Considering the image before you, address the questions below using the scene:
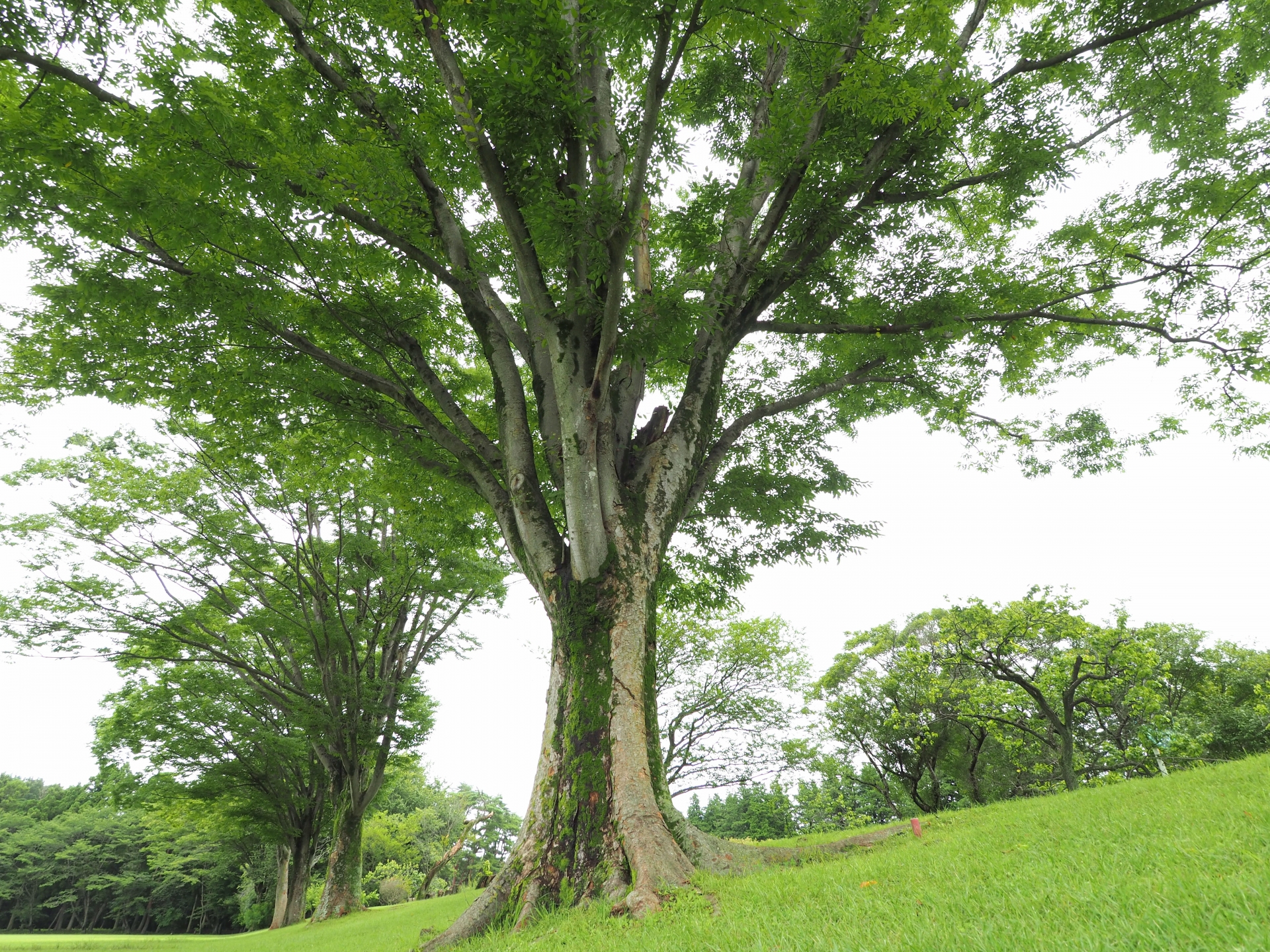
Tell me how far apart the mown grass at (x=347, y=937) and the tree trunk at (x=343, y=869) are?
38 centimetres

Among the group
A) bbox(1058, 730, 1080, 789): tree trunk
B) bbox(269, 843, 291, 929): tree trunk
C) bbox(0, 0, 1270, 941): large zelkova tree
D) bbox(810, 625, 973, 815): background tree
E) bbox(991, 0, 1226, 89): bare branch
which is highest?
bbox(991, 0, 1226, 89): bare branch

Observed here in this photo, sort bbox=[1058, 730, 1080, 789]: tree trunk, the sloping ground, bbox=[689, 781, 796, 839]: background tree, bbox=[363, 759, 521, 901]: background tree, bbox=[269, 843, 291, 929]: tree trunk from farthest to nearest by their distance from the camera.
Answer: bbox=[363, 759, 521, 901]: background tree < bbox=[689, 781, 796, 839]: background tree < bbox=[269, 843, 291, 929]: tree trunk < bbox=[1058, 730, 1080, 789]: tree trunk < the sloping ground

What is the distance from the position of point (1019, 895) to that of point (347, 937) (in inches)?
378

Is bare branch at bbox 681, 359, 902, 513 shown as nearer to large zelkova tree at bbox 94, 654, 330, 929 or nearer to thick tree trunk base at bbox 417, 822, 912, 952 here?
thick tree trunk base at bbox 417, 822, 912, 952

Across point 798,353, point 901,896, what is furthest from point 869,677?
point 901,896

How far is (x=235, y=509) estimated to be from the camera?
12617 millimetres

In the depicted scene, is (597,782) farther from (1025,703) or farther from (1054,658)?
(1025,703)

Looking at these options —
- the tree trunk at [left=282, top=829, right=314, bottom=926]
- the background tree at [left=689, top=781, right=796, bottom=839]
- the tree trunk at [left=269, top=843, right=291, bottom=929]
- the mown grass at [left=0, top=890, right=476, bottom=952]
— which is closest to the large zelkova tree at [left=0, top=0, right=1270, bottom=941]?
the mown grass at [left=0, top=890, right=476, bottom=952]

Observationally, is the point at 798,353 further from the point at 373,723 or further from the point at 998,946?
the point at 373,723

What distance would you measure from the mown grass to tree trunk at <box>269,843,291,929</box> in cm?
278

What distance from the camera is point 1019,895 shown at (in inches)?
89.0


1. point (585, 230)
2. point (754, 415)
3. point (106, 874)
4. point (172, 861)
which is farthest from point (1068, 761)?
point (106, 874)

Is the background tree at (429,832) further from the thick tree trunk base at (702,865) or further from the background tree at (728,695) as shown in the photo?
the thick tree trunk base at (702,865)

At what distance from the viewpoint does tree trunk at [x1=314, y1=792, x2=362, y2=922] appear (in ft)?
41.9
